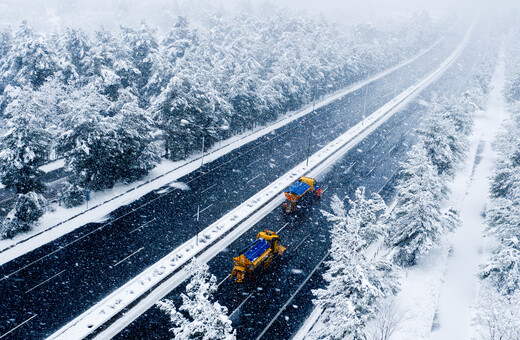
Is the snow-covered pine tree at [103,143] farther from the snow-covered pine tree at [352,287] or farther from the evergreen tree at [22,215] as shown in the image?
the snow-covered pine tree at [352,287]

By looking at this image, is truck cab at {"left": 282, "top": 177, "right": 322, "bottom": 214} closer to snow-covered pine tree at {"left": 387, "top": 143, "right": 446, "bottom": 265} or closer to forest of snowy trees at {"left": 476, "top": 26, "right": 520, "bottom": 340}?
snow-covered pine tree at {"left": 387, "top": 143, "right": 446, "bottom": 265}

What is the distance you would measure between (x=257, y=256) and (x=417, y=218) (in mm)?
11928

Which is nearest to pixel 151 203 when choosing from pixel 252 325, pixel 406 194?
pixel 252 325

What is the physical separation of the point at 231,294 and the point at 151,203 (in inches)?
582

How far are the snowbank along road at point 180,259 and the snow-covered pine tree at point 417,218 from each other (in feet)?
41.5

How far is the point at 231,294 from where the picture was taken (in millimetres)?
23688

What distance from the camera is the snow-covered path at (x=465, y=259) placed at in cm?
2178

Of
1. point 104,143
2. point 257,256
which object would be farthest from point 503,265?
point 104,143

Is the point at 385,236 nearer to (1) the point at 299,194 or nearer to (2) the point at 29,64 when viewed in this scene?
(1) the point at 299,194

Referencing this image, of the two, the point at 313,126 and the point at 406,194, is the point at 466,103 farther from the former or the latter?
the point at 406,194

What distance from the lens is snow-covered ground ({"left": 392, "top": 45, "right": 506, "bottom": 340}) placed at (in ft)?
69.6

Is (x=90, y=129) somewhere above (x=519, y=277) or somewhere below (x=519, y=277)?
above

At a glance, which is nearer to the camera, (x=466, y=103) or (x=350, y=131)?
(x=466, y=103)

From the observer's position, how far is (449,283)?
25.4 meters
